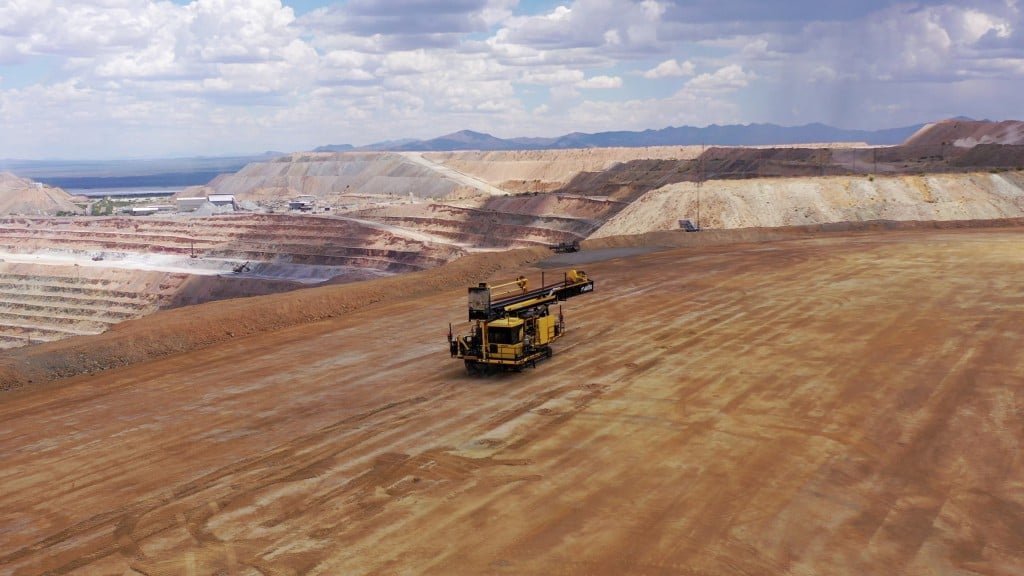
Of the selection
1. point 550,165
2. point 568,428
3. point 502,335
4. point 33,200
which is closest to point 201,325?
point 502,335

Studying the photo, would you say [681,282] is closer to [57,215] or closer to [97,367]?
[97,367]

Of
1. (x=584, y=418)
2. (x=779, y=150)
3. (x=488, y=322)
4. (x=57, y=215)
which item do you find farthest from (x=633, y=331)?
(x=57, y=215)

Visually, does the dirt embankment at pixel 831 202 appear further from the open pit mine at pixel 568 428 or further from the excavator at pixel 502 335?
the excavator at pixel 502 335

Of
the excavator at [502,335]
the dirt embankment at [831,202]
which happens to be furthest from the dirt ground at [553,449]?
the dirt embankment at [831,202]

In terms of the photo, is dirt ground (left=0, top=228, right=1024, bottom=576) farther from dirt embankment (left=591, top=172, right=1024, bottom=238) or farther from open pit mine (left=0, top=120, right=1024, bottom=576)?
dirt embankment (left=591, top=172, right=1024, bottom=238)

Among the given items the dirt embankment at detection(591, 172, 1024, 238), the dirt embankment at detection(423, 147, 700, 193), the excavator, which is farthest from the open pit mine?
the dirt embankment at detection(423, 147, 700, 193)

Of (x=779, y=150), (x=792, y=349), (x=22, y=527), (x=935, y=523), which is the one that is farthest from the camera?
(x=779, y=150)
